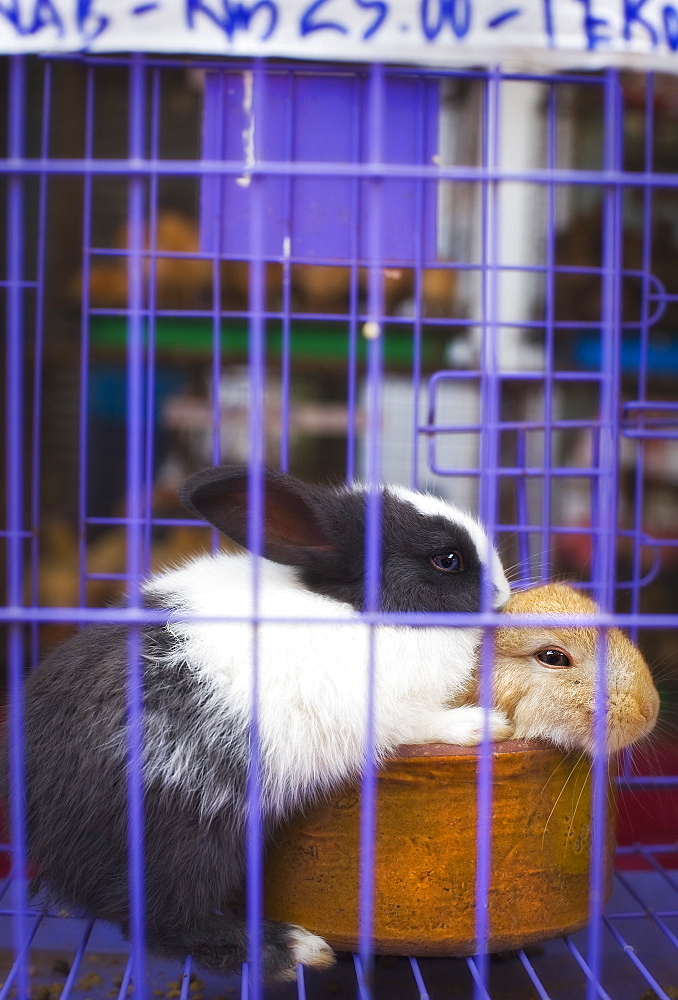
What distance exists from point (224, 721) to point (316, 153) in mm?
1182

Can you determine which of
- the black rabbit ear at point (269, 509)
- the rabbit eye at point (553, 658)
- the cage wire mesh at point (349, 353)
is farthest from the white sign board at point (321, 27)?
the rabbit eye at point (553, 658)

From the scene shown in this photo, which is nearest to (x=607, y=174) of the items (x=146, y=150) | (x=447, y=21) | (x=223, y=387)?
(x=447, y=21)

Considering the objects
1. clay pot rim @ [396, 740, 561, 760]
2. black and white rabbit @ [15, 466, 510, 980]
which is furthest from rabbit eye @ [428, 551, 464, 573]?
clay pot rim @ [396, 740, 561, 760]

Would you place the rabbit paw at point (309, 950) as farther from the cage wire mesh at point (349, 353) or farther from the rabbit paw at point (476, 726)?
the rabbit paw at point (476, 726)

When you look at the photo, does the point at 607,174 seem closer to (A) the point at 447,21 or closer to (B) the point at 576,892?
(A) the point at 447,21

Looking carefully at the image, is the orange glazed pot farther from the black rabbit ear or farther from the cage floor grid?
the black rabbit ear

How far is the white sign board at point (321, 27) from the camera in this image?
0.97 meters

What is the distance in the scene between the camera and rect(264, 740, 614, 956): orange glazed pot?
121 centimetres

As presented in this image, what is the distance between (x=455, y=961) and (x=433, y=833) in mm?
454

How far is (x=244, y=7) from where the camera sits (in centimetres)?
98

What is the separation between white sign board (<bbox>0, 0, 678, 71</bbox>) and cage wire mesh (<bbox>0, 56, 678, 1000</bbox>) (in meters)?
0.08

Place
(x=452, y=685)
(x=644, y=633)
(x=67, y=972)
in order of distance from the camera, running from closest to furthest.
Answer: (x=452, y=685), (x=67, y=972), (x=644, y=633)

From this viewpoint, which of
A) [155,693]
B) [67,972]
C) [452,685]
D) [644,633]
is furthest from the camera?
[644,633]

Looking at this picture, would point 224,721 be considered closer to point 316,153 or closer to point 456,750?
point 456,750
